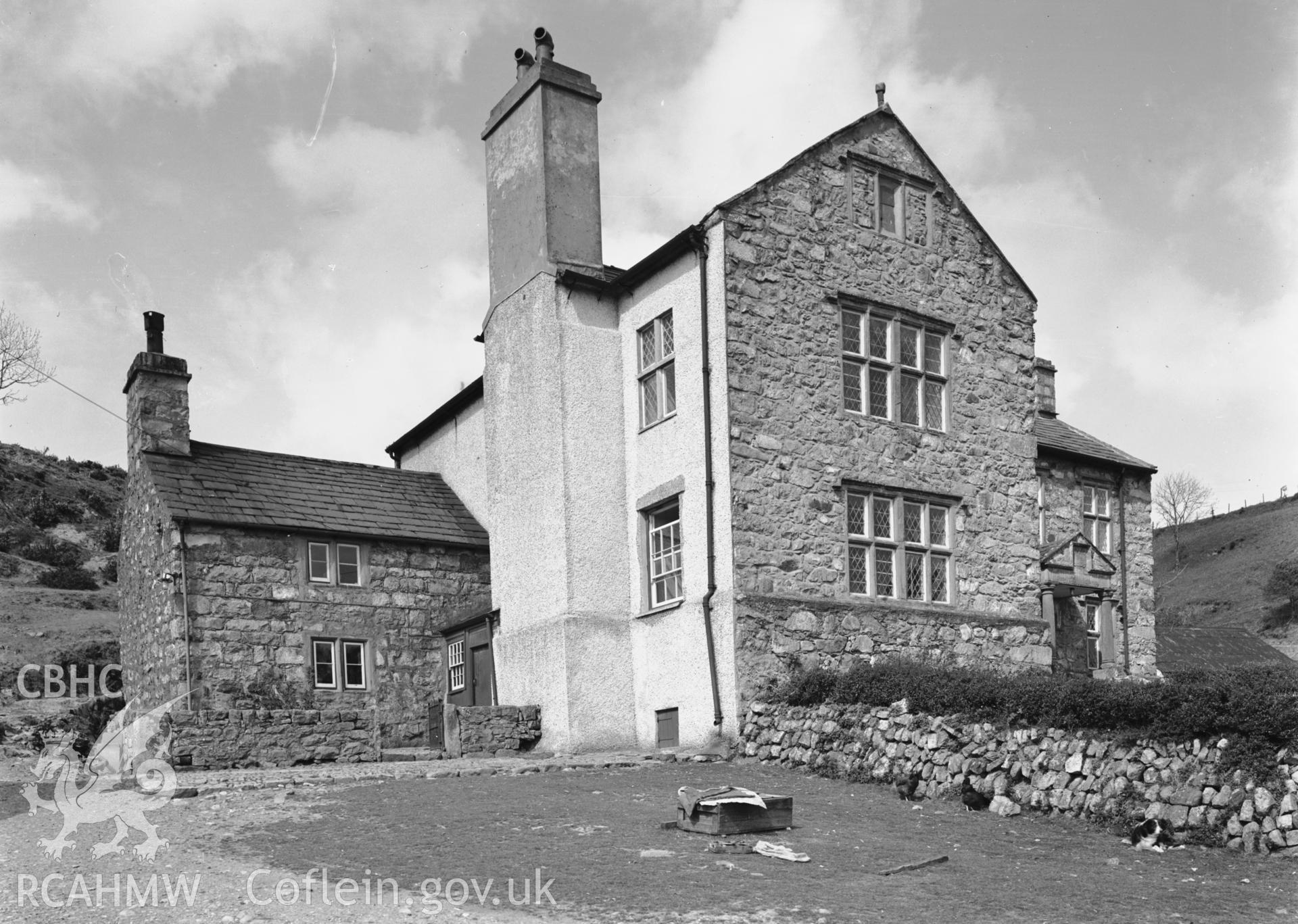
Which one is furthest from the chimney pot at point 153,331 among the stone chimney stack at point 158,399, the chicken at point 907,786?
the chicken at point 907,786

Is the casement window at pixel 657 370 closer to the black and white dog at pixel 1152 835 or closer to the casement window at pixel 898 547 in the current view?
the casement window at pixel 898 547

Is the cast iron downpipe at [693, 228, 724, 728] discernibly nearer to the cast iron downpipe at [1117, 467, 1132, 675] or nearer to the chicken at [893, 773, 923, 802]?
the chicken at [893, 773, 923, 802]

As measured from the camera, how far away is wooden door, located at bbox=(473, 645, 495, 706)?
22641 mm

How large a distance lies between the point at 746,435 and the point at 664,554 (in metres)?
2.42

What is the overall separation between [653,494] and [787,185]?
209 inches

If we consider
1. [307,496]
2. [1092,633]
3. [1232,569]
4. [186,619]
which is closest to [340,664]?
[186,619]

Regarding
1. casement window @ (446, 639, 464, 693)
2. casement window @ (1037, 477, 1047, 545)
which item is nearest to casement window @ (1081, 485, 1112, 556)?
casement window @ (1037, 477, 1047, 545)

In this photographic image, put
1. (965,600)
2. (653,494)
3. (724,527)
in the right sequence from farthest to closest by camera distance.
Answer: (965,600)
(653,494)
(724,527)

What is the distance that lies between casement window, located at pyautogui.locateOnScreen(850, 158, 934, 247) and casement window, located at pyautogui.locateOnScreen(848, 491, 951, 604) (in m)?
4.60

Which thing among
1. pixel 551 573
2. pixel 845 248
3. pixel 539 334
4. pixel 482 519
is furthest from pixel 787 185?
pixel 482 519

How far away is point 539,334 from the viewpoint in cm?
A: 2120

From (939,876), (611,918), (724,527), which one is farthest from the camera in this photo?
(724,527)

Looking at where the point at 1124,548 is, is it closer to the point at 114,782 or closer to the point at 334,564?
the point at 334,564

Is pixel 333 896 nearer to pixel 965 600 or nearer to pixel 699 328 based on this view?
pixel 699 328
